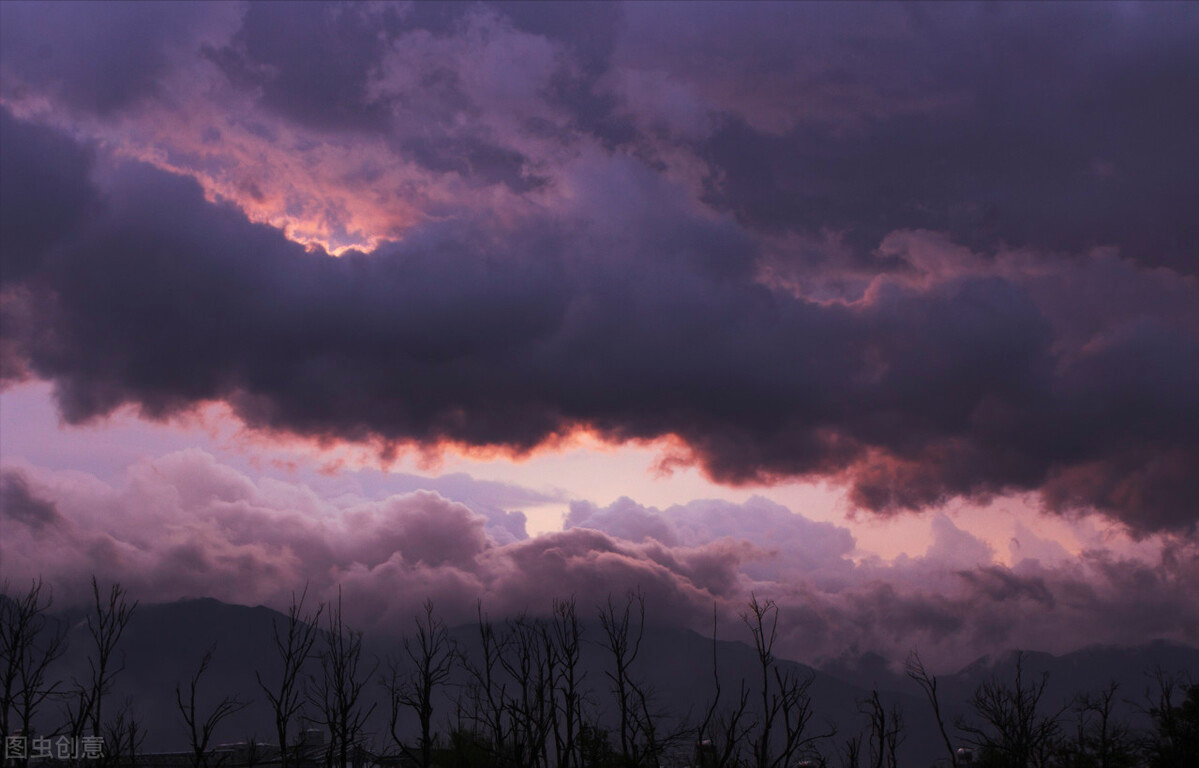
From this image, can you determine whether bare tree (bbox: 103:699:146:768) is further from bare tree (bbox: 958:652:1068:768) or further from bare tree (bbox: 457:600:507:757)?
bare tree (bbox: 958:652:1068:768)

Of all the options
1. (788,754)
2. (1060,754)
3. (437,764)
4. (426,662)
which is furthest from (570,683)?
(1060,754)

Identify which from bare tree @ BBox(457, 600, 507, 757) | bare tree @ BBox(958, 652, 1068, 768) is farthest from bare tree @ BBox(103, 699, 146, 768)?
bare tree @ BBox(958, 652, 1068, 768)

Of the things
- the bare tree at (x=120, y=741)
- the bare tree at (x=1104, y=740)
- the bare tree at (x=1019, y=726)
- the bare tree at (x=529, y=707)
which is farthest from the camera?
the bare tree at (x=1104, y=740)

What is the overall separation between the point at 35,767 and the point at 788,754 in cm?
6712

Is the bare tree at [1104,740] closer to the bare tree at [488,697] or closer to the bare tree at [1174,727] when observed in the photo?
the bare tree at [1174,727]

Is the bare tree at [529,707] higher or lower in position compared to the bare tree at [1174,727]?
higher

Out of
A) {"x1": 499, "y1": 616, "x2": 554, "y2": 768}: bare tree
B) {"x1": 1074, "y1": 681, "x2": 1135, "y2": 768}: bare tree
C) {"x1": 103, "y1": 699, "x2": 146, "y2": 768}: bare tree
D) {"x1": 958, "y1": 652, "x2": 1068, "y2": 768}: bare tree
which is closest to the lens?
{"x1": 499, "y1": 616, "x2": 554, "y2": 768}: bare tree

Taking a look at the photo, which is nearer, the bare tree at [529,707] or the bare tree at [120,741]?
the bare tree at [529,707]

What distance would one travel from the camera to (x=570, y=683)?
49.4 m

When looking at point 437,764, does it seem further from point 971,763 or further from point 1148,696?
point 1148,696

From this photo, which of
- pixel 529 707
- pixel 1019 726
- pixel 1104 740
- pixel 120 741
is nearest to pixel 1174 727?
pixel 1104 740

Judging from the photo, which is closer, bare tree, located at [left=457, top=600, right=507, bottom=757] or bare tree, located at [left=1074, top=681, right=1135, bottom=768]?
bare tree, located at [left=457, top=600, right=507, bottom=757]

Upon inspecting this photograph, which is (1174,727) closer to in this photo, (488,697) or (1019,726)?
(1019,726)

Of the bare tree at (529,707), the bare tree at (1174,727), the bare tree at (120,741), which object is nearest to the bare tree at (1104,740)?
the bare tree at (1174,727)
